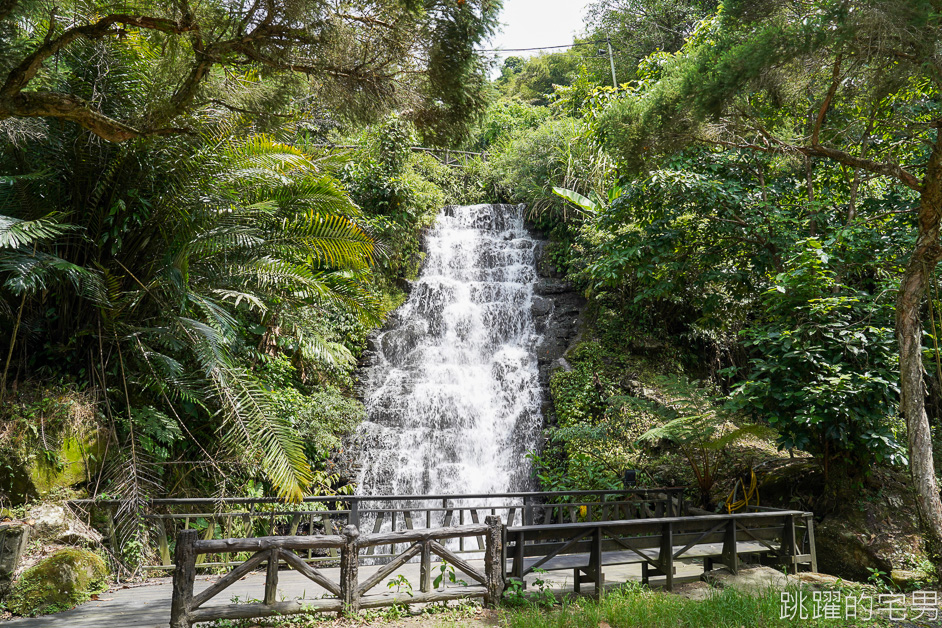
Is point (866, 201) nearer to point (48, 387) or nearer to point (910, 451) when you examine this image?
point (910, 451)

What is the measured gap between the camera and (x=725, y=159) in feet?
33.4

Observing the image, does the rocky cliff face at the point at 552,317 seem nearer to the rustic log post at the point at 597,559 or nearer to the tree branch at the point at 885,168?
the rustic log post at the point at 597,559

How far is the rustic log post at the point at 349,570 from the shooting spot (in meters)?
5.02

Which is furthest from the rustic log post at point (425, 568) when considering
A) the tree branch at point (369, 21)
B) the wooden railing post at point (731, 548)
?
the tree branch at point (369, 21)

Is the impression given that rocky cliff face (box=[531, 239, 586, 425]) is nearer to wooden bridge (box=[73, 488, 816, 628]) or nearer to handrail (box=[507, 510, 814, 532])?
wooden bridge (box=[73, 488, 816, 628])

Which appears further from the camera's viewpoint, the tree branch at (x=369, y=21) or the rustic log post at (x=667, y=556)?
the rustic log post at (x=667, y=556)

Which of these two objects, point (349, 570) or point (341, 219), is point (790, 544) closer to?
point (349, 570)

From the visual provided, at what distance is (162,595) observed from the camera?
5898 millimetres

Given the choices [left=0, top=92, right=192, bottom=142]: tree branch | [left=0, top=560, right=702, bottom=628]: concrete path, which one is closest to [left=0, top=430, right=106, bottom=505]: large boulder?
[left=0, top=560, right=702, bottom=628]: concrete path

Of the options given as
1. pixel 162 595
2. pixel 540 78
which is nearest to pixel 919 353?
pixel 162 595

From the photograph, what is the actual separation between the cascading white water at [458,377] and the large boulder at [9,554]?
649cm

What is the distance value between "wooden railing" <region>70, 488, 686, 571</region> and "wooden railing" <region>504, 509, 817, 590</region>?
2.03ft

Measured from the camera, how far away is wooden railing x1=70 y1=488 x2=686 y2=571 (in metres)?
6.94

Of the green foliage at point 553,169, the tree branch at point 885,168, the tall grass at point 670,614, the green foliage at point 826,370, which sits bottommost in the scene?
the tall grass at point 670,614
